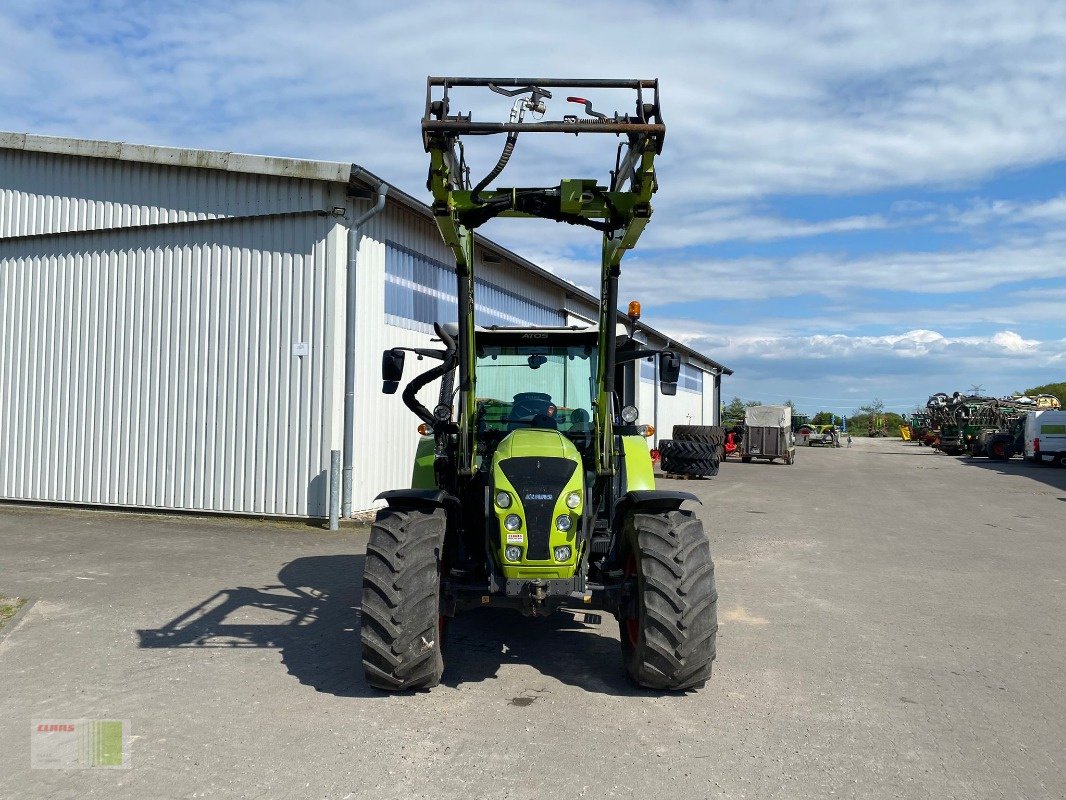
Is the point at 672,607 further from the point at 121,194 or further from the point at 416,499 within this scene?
the point at 121,194

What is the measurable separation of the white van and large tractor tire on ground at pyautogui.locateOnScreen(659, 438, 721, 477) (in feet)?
53.1

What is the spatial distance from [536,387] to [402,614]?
218 cm

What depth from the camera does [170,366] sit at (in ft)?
44.4

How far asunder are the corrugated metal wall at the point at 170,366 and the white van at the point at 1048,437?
30.4 m

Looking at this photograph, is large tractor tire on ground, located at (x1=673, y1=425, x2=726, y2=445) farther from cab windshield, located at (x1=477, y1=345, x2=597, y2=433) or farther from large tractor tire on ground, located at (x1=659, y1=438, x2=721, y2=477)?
cab windshield, located at (x1=477, y1=345, x2=597, y2=433)

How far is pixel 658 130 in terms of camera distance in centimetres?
515

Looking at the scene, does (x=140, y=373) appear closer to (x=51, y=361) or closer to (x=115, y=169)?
(x=51, y=361)

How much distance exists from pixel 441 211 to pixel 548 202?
701 millimetres

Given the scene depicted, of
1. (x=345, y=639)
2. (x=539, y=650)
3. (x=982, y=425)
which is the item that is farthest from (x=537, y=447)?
(x=982, y=425)

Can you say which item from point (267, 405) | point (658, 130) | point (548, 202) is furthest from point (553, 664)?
point (267, 405)

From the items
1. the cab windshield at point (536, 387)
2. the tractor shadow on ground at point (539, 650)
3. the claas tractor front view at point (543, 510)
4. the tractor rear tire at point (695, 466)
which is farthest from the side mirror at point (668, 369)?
the tractor rear tire at point (695, 466)

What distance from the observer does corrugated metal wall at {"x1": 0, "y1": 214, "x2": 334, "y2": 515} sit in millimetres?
12773

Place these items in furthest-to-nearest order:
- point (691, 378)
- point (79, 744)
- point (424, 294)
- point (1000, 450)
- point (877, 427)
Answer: point (877, 427)
point (691, 378)
point (1000, 450)
point (424, 294)
point (79, 744)

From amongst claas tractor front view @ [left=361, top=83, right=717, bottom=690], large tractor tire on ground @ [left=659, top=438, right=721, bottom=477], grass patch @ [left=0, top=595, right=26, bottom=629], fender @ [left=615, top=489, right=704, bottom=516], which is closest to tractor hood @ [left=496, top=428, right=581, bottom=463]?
claas tractor front view @ [left=361, top=83, right=717, bottom=690]
